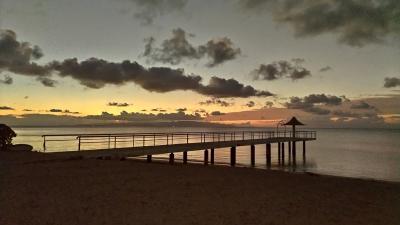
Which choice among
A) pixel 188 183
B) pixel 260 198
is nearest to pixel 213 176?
pixel 188 183

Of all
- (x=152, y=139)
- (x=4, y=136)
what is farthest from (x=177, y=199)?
(x=152, y=139)

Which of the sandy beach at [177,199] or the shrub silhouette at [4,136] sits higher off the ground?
the shrub silhouette at [4,136]

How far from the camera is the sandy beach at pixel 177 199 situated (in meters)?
8.07

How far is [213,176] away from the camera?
1531cm

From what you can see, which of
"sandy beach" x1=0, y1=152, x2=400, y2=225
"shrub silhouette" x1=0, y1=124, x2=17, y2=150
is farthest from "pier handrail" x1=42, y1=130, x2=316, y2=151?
"sandy beach" x1=0, y1=152, x2=400, y2=225

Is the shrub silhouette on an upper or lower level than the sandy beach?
upper

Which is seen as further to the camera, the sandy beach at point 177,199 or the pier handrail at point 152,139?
the pier handrail at point 152,139

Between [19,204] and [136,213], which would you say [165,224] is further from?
[19,204]

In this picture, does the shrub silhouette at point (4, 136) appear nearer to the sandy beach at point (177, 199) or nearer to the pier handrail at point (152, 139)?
the pier handrail at point (152, 139)

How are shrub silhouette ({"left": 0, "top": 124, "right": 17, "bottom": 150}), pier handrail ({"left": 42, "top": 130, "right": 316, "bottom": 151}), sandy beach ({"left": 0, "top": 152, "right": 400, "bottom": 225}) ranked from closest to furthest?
1. sandy beach ({"left": 0, "top": 152, "right": 400, "bottom": 225})
2. shrub silhouette ({"left": 0, "top": 124, "right": 17, "bottom": 150})
3. pier handrail ({"left": 42, "top": 130, "right": 316, "bottom": 151})

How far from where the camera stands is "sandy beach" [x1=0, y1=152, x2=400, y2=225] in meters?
8.07

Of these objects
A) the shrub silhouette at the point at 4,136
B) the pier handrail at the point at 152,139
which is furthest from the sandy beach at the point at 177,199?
the shrub silhouette at the point at 4,136

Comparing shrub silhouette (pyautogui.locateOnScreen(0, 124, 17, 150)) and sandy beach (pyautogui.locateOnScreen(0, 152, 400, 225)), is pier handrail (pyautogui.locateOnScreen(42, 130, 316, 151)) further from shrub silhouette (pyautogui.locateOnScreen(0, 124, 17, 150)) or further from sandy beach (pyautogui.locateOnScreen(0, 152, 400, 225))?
sandy beach (pyautogui.locateOnScreen(0, 152, 400, 225))

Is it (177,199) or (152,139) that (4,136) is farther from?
(152,139)
